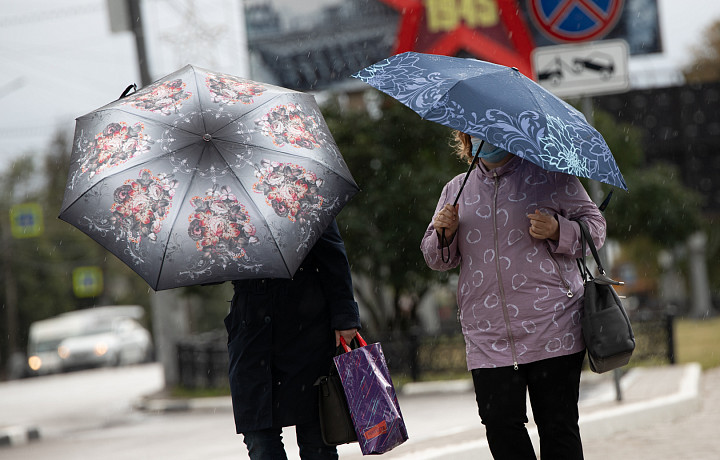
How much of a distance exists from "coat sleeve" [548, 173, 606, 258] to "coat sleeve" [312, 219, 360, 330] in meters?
0.83

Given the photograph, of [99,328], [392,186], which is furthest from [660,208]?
[99,328]

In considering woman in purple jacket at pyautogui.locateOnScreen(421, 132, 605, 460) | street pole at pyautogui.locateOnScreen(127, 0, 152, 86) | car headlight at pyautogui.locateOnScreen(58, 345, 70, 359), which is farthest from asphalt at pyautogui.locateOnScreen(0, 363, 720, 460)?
car headlight at pyautogui.locateOnScreen(58, 345, 70, 359)

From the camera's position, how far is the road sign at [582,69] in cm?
796

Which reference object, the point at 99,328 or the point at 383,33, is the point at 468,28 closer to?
the point at 383,33

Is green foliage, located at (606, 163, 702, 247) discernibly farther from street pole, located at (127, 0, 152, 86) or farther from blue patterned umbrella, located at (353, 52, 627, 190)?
blue patterned umbrella, located at (353, 52, 627, 190)

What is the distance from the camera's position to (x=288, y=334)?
4.11 m

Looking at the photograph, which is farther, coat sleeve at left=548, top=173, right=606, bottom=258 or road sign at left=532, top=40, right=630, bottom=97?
road sign at left=532, top=40, right=630, bottom=97

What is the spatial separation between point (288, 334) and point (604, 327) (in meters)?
1.24

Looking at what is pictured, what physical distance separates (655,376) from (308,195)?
28.8 ft

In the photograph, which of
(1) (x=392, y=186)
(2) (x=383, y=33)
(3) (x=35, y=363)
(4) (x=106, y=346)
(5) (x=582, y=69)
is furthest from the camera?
(3) (x=35, y=363)

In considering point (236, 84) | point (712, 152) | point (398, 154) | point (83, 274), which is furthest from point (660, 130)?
point (236, 84)

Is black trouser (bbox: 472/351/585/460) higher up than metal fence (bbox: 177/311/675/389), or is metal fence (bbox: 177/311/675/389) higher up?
black trouser (bbox: 472/351/585/460)

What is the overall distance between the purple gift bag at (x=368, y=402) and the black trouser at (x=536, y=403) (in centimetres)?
36

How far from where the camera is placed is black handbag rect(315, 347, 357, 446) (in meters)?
4.00
